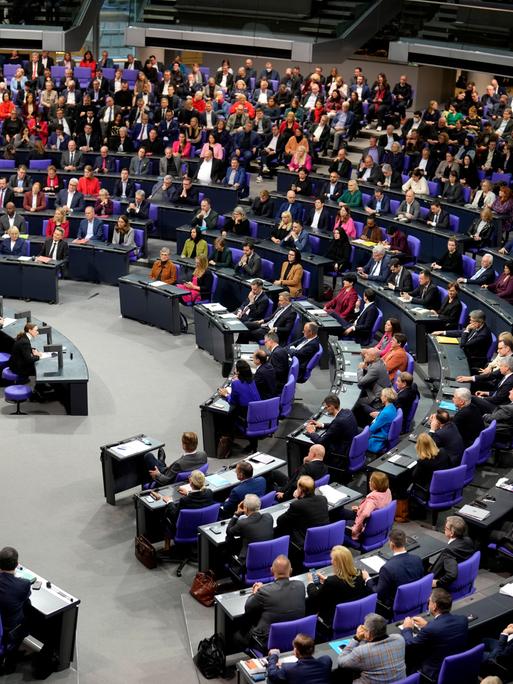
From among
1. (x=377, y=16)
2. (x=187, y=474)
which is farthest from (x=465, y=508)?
(x=377, y=16)

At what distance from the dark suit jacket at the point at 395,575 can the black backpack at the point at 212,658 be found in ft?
4.67

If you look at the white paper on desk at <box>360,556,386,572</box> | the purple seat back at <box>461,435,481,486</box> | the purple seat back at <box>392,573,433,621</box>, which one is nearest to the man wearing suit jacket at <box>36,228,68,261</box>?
the purple seat back at <box>461,435,481,486</box>

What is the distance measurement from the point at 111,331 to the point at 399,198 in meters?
7.05

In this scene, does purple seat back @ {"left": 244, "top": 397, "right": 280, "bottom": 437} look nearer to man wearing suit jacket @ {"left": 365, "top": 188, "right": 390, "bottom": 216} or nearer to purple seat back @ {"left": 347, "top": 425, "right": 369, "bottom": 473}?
purple seat back @ {"left": 347, "top": 425, "right": 369, "bottom": 473}

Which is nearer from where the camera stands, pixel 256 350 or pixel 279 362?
pixel 279 362

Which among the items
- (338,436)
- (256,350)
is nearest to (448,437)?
(338,436)

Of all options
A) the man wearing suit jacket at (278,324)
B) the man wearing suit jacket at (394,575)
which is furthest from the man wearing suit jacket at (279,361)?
the man wearing suit jacket at (394,575)

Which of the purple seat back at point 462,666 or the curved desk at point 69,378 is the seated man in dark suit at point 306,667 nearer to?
the purple seat back at point 462,666

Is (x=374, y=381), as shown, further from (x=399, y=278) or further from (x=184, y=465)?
(x=399, y=278)

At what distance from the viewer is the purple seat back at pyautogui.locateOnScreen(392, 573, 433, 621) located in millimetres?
8875

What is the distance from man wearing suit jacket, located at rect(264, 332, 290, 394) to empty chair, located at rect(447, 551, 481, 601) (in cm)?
514

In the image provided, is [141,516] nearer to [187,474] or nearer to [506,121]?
[187,474]

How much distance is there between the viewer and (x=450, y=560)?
9.24 metres

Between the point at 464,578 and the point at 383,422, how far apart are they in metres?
3.33
